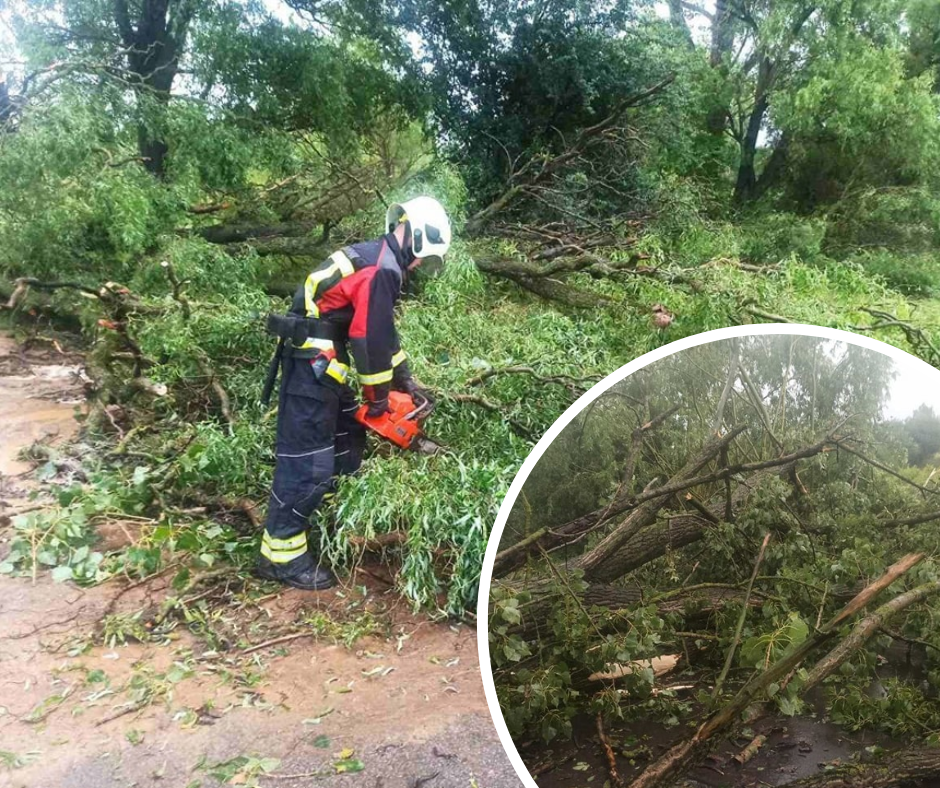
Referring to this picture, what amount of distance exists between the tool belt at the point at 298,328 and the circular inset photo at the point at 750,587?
0.59 m

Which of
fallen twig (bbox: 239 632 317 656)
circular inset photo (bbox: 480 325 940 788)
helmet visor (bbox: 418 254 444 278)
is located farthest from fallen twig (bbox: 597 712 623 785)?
helmet visor (bbox: 418 254 444 278)

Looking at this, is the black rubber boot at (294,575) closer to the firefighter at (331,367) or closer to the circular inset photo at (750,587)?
the firefighter at (331,367)

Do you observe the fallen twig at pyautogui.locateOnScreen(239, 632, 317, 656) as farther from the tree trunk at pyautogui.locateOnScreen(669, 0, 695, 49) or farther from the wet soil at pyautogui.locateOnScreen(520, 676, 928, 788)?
the tree trunk at pyautogui.locateOnScreen(669, 0, 695, 49)

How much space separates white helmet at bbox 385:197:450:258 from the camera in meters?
1.35

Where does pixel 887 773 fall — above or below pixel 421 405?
below

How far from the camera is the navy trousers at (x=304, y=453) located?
1.53 metres

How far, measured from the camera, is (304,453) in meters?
1.59

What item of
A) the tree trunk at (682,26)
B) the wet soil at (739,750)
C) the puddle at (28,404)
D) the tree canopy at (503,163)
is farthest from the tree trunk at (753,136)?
the puddle at (28,404)

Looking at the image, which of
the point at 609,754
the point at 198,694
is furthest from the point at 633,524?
the point at 198,694

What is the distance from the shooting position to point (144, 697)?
1.28m

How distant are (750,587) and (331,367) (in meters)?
0.91

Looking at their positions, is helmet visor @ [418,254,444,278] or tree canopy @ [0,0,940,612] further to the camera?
helmet visor @ [418,254,444,278]

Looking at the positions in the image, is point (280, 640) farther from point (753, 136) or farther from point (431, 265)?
point (753, 136)

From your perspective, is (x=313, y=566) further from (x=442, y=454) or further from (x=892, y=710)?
(x=892, y=710)
